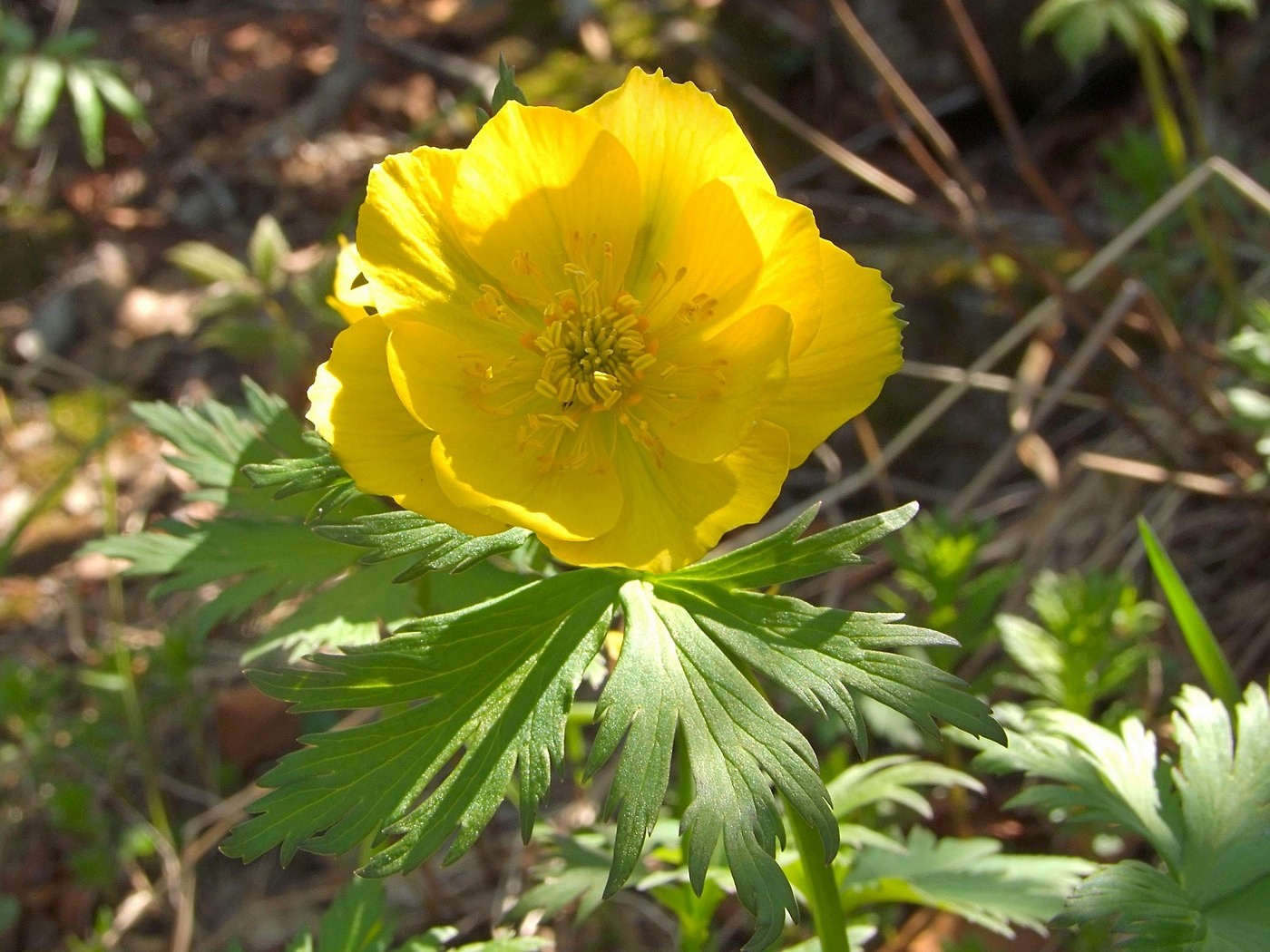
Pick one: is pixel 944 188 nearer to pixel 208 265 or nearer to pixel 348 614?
pixel 348 614

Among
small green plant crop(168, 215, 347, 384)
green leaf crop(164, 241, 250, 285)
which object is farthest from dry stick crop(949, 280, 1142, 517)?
green leaf crop(164, 241, 250, 285)

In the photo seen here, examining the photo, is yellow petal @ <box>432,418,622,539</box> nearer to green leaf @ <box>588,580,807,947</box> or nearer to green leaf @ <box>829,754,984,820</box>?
green leaf @ <box>588,580,807,947</box>

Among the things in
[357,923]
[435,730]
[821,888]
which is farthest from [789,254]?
[357,923]

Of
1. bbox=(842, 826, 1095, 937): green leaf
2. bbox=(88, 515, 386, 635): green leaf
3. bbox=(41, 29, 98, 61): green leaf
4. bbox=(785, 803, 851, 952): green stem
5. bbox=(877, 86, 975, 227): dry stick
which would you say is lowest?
bbox=(842, 826, 1095, 937): green leaf

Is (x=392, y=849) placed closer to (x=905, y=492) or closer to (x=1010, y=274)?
(x=905, y=492)

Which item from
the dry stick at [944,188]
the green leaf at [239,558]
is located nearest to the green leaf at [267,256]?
the green leaf at [239,558]

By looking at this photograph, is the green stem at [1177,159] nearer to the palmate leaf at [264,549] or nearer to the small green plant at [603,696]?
the small green plant at [603,696]
